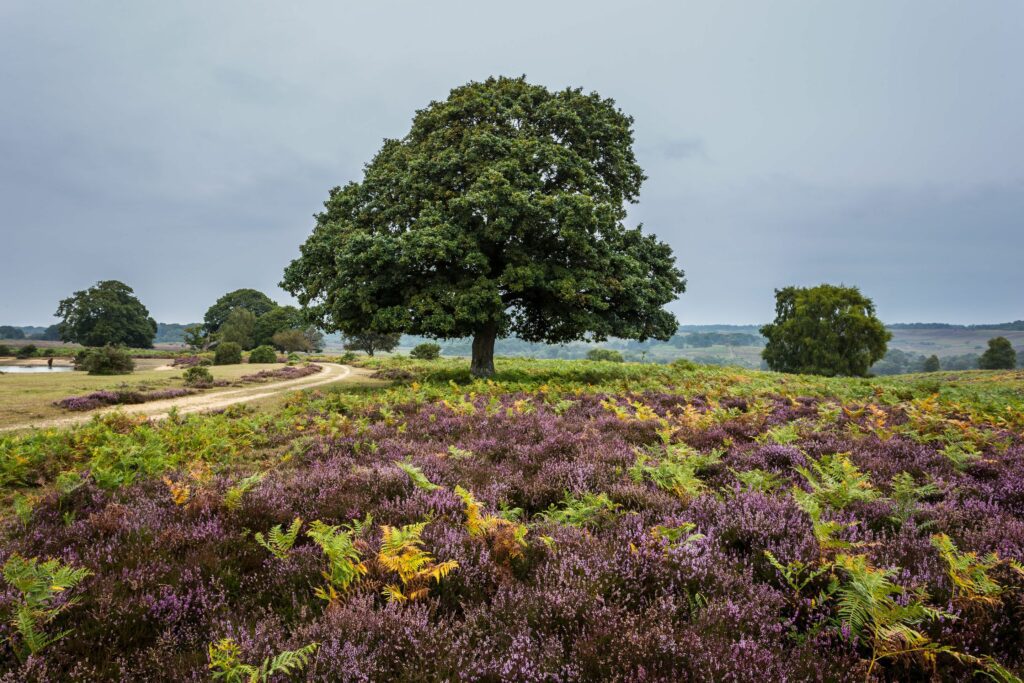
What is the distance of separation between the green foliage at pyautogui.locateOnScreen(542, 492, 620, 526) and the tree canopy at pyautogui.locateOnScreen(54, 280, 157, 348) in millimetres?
91359

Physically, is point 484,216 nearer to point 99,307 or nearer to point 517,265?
point 517,265

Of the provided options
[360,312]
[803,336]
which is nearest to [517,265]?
[360,312]

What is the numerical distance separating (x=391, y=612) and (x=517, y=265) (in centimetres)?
1661

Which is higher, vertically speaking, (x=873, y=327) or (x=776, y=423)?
(x=873, y=327)

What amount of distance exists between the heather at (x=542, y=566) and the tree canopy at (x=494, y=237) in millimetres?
11387

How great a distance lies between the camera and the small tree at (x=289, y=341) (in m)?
71.4

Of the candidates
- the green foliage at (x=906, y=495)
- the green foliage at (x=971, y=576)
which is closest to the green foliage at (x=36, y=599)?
the green foliage at (x=971, y=576)

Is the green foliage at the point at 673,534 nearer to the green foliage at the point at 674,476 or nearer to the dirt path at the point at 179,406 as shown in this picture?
the green foliage at the point at 674,476

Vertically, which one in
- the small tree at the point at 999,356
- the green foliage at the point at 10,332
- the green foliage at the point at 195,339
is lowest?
the small tree at the point at 999,356

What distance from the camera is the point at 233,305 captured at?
8925cm

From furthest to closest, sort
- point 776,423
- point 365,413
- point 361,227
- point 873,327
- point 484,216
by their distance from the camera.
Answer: point 873,327, point 361,227, point 484,216, point 365,413, point 776,423

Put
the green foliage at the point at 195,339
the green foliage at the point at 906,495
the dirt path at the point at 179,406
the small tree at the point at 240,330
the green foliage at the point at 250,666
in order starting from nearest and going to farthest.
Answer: the green foliage at the point at 250,666 < the green foliage at the point at 906,495 < the dirt path at the point at 179,406 < the small tree at the point at 240,330 < the green foliage at the point at 195,339

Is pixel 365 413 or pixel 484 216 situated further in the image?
pixel 484 216

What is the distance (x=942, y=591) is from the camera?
116 inches
